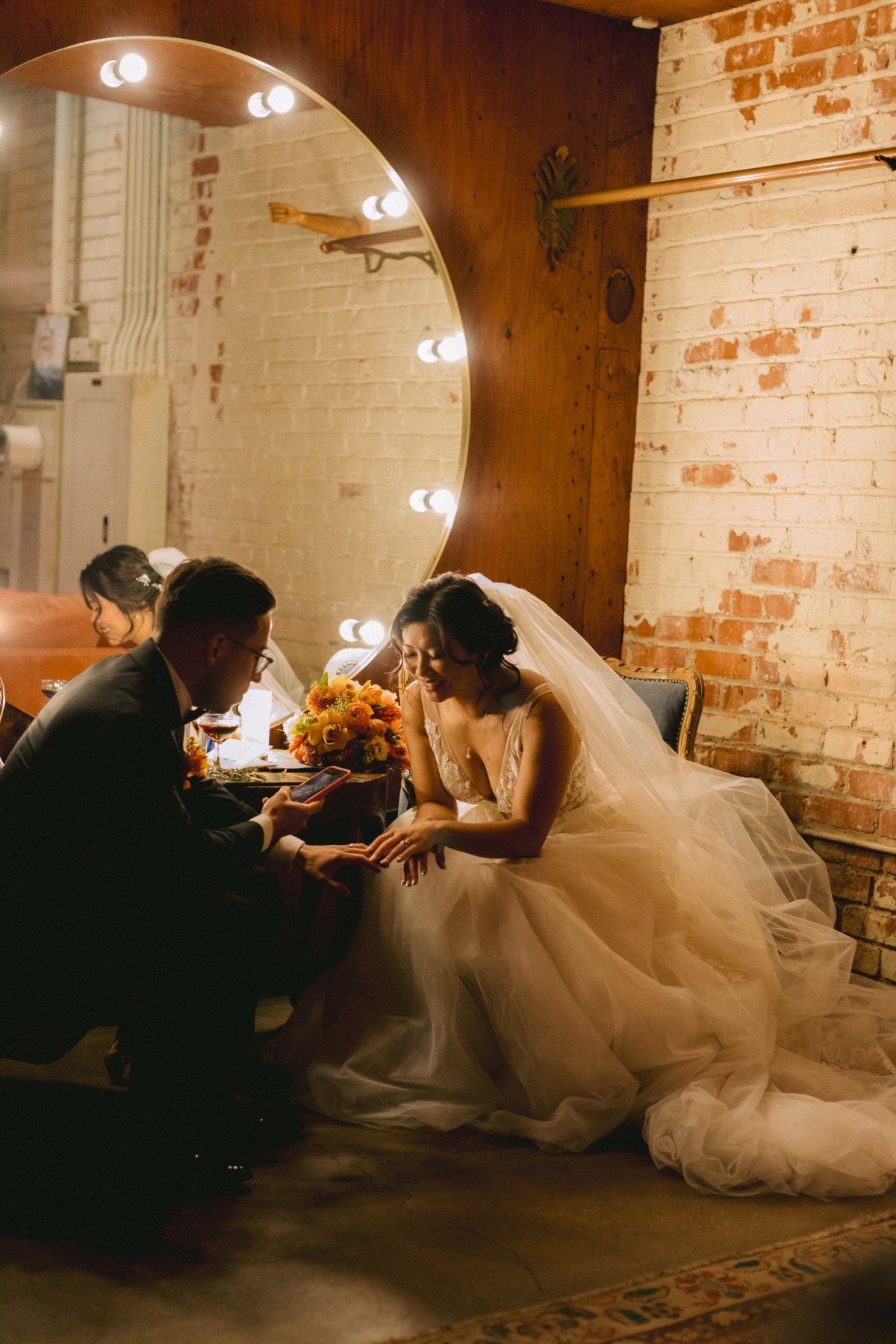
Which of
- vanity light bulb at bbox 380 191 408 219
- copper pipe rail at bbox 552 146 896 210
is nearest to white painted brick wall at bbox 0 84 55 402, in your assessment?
vanity light bulb at bbox 380 191 408 219

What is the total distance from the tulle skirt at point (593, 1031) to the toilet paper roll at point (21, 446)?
3.87 ft

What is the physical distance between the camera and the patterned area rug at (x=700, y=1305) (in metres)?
1.95

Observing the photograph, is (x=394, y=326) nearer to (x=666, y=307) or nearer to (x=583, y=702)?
(x=666, y=307)

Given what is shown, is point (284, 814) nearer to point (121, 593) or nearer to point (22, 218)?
point (121, 593)

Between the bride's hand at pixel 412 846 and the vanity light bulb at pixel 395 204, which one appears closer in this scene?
the bride's hand at pixel 412 846

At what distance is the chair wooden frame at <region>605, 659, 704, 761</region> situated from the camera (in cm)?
370

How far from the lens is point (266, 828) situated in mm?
2605

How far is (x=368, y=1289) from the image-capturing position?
2.07 metres

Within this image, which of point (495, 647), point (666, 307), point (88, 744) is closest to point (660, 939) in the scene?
point (495, 647)

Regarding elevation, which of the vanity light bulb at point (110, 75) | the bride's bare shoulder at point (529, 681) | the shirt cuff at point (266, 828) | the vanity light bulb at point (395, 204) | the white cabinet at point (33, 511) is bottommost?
the shirt cuff at point (266, 828)

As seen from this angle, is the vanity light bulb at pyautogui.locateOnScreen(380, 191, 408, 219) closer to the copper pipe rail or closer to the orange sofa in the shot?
the copper pipe rail

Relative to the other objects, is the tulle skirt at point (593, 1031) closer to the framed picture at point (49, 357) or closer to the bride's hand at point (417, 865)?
the bride's hand at point (417, 865)

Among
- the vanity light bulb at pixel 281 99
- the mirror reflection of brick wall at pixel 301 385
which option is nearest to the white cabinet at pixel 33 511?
the mirror reflection of brick wall at pixel 301 385

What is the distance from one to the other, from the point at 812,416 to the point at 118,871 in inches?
93.1
